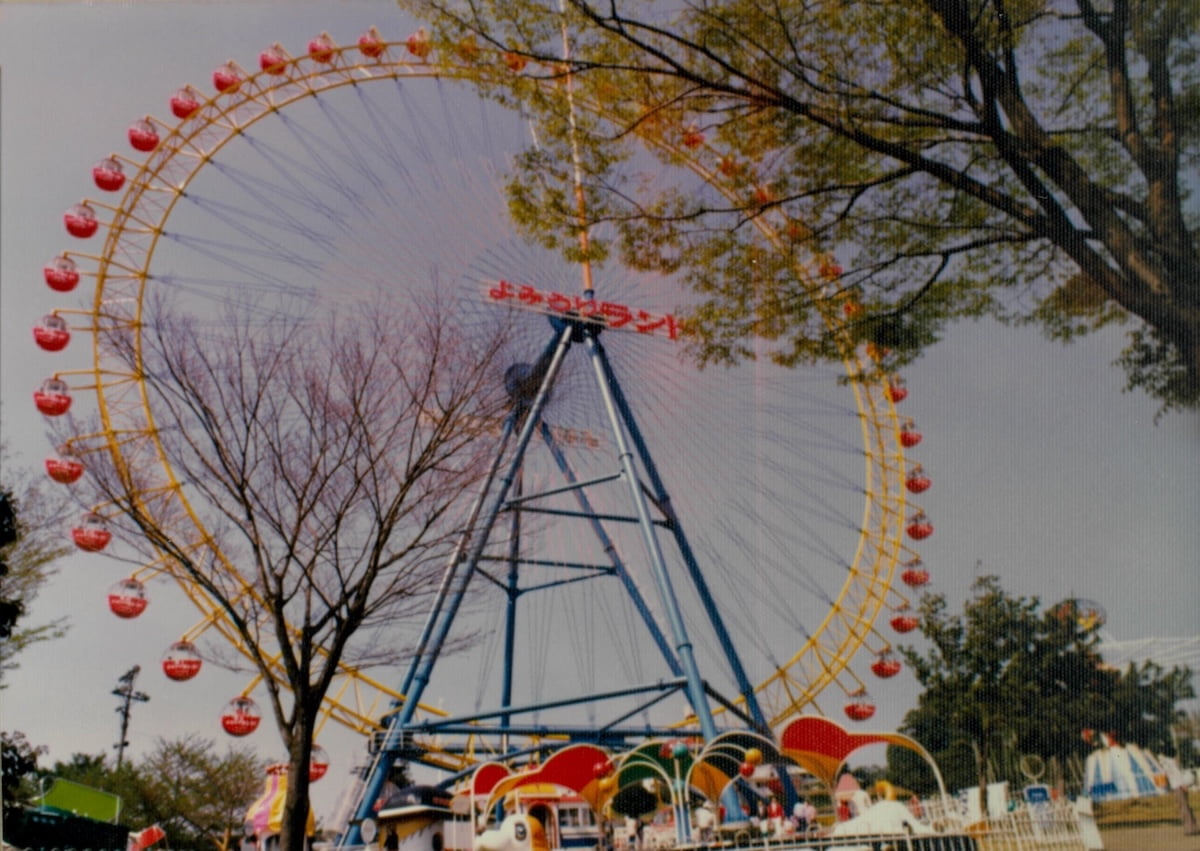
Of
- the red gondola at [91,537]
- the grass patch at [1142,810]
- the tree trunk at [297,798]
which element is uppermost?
the red gondola at [91,537]

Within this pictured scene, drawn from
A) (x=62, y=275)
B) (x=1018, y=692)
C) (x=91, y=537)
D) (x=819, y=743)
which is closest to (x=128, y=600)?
(x=91, y=537)

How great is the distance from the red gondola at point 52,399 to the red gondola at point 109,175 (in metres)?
2.90

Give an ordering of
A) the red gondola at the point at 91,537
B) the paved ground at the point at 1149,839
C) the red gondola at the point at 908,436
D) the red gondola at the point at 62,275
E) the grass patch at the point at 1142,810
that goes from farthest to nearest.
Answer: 1. the red gondola at the point at 908,436
2. the red gondola at the point at 62,275
3. the red gondola at the point at 91,537
4. the grass patch at the point at 1142,810
5. the paved ground at the point at 1149,839

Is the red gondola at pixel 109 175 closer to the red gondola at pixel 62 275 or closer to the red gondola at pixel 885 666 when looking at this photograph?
the red gondola at pixel 62 275

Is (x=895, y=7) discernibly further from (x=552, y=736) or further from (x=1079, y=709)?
(x=552, y=736)

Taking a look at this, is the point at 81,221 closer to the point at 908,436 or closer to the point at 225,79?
the point at 225,79

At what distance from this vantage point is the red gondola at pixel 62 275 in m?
11.7

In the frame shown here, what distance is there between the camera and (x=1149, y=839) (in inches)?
238

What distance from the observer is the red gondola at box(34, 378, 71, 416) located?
1119 centimetres

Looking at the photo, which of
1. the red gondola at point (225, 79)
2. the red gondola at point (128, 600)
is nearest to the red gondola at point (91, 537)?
the red gondola at point (128, 600)

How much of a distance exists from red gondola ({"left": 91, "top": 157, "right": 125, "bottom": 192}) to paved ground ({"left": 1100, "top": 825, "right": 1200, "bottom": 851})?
1358 centimetres

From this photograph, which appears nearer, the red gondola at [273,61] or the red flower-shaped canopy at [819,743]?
the red flower-shaped canopy at [819,743]

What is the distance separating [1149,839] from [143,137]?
545 inches

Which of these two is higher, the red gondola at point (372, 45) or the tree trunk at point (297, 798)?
the red gondola at point (372, 45)
